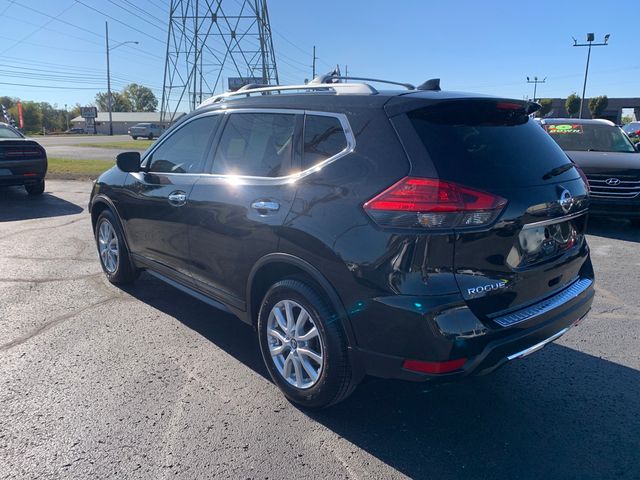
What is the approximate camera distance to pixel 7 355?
374 centimetres

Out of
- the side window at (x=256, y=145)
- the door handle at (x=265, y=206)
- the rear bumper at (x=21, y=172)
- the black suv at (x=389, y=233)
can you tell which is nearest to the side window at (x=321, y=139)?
the black suv at (x=389, y=233)

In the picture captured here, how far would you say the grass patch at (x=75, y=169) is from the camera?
1470 cm

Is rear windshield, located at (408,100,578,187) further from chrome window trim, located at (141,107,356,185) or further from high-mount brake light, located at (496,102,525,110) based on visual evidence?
chrome window trim, located at (141,107,356,185)

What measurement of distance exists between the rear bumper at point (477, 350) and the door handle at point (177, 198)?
6.42 feet

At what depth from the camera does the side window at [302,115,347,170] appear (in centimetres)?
285

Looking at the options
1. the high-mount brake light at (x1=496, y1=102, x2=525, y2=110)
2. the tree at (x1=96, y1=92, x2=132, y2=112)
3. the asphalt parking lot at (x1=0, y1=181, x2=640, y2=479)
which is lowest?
the asphalt parking lot at (x1=0, y1=181, x2=640, y2=479)

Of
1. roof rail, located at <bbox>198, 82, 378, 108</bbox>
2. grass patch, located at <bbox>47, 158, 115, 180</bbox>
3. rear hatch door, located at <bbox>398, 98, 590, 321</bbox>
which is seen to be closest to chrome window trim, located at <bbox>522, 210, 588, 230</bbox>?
rear hatch door, located at <bbox>398, 98, 590, 321</bbox>

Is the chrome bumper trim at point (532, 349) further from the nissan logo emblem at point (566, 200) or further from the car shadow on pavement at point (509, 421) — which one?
the nissan logo emblem at point (566, 200)

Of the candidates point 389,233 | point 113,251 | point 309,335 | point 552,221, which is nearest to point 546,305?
point 552,221

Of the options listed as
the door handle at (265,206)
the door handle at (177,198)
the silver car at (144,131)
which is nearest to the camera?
the door handle at (265,206)

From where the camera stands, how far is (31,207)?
9.99 meters

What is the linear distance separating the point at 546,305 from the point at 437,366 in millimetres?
853

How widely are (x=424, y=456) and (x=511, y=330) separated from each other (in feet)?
2.69

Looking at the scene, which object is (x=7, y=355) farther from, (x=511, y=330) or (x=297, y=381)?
(x=511, y=330)
